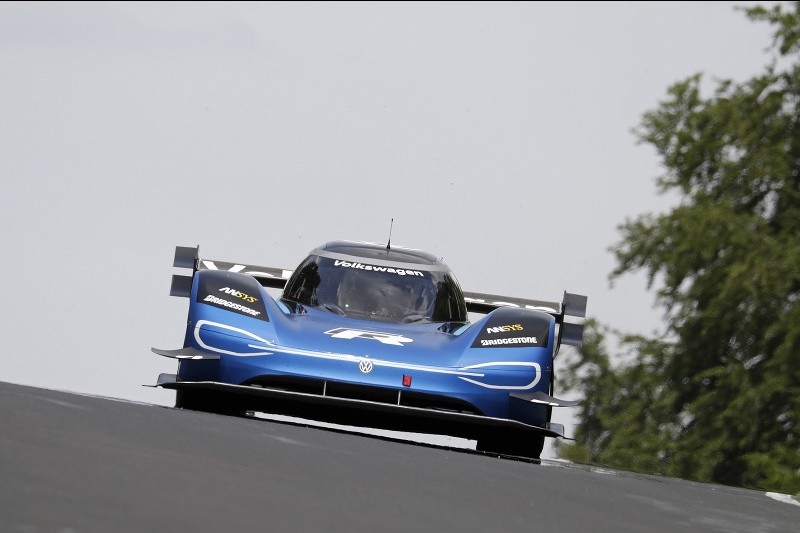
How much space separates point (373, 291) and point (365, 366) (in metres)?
2.23

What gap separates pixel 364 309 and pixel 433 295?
634mm

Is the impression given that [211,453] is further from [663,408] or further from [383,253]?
[663,408]

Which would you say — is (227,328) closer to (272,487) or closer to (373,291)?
(373,291)

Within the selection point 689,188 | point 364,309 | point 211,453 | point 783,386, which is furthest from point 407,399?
point 689,188

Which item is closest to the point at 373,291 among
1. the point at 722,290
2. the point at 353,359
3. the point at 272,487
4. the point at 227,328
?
the point at 227,328

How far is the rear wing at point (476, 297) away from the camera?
42.2 ft

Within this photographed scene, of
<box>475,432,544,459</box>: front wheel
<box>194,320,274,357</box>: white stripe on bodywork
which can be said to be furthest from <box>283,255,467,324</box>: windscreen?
→ <box>475,432,544,459</box>: front wheel

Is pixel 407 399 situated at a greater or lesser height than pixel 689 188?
lesser

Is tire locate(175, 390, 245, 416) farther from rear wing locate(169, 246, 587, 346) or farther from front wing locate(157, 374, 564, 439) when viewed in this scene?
rear wing locate(169, 246, 587, 346)

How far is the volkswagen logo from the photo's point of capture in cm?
966

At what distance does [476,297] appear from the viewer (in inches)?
570

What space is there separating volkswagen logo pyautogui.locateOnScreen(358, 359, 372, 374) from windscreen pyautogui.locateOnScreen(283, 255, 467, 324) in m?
1.83

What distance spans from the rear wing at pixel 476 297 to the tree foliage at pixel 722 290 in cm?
→ 1045

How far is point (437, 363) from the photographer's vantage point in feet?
32.3
